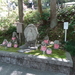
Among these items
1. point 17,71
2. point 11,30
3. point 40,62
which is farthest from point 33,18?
point 17,71

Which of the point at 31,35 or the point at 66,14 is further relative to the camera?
the point at 66,14

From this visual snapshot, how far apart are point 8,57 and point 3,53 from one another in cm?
20

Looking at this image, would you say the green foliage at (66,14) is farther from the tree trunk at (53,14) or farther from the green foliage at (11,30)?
the green foliage at (11,30)

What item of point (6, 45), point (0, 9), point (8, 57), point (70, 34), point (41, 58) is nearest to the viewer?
point (41, 58)

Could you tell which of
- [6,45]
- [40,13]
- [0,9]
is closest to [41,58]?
[6,45]

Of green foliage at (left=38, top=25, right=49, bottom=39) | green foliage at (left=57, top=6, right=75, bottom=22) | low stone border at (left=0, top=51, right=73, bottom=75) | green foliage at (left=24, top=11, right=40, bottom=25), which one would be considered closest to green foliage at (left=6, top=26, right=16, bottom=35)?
green foliage at (left=24, top=11, right=40, bottom=25)

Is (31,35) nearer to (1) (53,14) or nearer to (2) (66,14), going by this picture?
(1) (53,14)

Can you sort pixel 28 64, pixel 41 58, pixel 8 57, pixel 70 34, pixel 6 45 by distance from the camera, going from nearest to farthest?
1. pixel 41 58
2. pixel 28 64
3. pixel 8 57
4. pixel 6 45
5. pixel 70 34

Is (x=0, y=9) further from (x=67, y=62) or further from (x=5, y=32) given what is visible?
(x=67, y=62)

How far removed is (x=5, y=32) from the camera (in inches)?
213

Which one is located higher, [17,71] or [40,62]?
[40,62]

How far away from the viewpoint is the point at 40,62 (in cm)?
264

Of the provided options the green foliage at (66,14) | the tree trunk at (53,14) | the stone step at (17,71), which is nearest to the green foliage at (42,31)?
the tree trunk at (53,14)

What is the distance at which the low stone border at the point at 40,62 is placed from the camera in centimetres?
244
